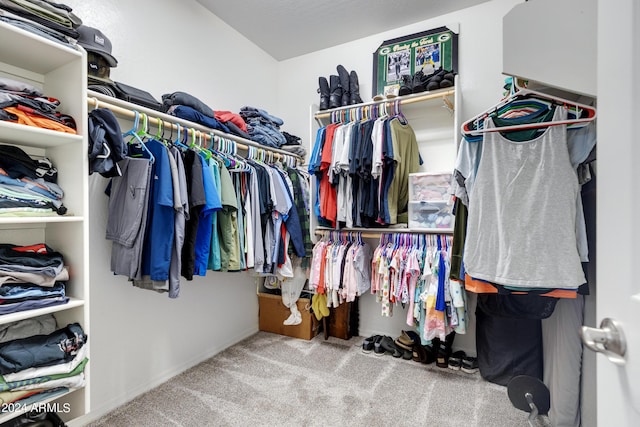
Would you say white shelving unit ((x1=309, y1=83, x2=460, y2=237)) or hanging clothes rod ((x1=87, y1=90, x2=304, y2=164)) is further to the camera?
white shelving unit ((x1=309, y1=83, x2=460, y2=237))

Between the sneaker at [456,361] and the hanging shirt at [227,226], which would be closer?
the hanging shirt at [227,226]

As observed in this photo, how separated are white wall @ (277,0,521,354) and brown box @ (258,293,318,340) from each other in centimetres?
53

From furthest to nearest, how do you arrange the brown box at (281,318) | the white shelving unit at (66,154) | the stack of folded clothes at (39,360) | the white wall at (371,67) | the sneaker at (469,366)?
the brown box at (281,318), the white wall at (371,67), the sneaker at (469,366), the white shelving unit at (66,154), the stack of folded clothes at (39,360)

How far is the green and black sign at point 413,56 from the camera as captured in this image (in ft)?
8.20

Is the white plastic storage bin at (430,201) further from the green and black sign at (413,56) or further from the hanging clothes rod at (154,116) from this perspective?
the hanging clothes rod at (154,116)

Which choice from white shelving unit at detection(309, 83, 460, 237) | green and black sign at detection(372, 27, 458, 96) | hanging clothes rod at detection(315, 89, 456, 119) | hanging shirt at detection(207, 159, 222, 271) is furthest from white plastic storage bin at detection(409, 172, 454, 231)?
hanging shirt at detection(207, 159, 222, 271)

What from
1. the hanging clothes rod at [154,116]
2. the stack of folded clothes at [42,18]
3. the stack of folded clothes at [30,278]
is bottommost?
the stack of folded clothes at [30,278]

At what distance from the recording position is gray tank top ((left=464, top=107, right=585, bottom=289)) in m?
1.26

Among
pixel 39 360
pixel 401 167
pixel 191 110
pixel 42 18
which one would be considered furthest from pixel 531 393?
pixel 42 18

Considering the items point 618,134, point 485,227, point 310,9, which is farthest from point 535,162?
point 310,9

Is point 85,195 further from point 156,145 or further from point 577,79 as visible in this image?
point 577,79

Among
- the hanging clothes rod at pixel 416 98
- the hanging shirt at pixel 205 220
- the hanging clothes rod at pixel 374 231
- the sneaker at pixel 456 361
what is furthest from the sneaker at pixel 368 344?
the hanging clothes rod at pixel 416 98

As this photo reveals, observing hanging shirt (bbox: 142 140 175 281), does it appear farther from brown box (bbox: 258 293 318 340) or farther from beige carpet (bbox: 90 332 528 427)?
brown box (bbox: 258 293 318 340)

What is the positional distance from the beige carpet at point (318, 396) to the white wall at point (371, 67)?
0.45 metres
